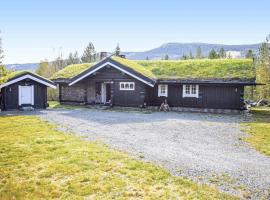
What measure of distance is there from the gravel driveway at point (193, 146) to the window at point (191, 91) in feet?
19.6

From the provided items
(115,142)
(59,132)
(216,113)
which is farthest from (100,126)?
(216,113)

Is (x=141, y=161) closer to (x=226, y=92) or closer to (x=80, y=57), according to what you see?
(x=226, y=92)

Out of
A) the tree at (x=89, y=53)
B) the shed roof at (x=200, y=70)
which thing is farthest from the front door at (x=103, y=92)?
the tree at (x=89, y=53)

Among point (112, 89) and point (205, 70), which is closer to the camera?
point (205, 70)

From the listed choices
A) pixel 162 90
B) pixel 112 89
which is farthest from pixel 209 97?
pixel 112 89

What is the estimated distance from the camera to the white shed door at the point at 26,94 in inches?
1002

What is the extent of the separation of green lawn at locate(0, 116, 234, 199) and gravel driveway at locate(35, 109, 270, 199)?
0.70 m

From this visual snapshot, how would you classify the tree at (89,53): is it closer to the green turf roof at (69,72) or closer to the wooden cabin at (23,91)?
the green turf roof at (69,72)

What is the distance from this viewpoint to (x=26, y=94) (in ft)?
84.3

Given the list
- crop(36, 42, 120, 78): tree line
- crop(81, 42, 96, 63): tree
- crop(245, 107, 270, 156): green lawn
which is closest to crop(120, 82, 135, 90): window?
crop(245, 107, 270, 156): green lawn

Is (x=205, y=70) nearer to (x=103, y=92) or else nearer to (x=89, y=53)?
(x=103, y=92)

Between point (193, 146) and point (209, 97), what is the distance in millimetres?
13713

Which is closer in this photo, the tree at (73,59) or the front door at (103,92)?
the front door at (103,92)

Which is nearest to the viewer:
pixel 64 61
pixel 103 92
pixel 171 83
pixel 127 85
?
pixel 171 83
